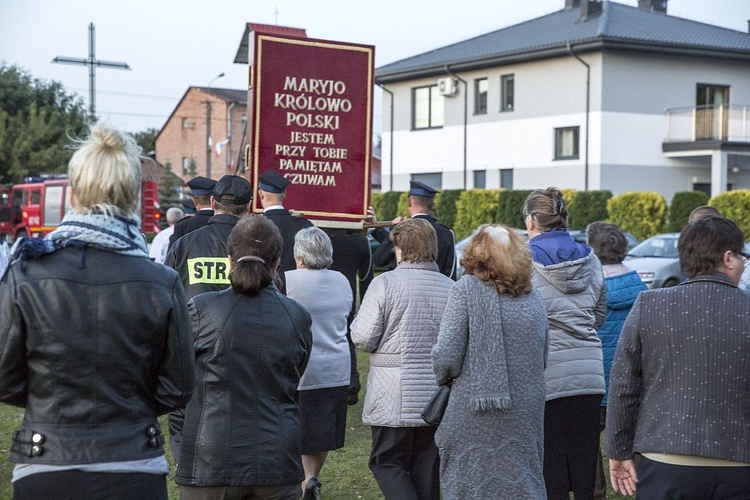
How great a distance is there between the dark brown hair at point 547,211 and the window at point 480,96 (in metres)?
35.0

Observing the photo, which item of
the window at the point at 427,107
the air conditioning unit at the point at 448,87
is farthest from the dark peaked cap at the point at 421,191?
the window at the point at 427,107

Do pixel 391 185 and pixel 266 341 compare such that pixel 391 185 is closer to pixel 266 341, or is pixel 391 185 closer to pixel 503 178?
pixel 503 178

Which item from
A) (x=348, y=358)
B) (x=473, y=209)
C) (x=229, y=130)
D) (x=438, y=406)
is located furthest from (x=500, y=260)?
(x=229, y=130)

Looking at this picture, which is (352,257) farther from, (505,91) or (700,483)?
(505,91)

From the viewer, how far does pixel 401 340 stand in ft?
18.0

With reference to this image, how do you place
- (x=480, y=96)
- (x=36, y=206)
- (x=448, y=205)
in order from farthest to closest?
(x=480, y=96) < (x=36, y=206) < (x=448, y=205)

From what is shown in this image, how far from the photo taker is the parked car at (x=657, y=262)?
20.1m

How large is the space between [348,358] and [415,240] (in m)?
1.19

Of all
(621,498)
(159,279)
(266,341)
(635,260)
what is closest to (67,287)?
(159,279)

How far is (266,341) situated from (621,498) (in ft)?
12.6

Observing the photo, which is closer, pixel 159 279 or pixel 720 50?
pixel 159 279

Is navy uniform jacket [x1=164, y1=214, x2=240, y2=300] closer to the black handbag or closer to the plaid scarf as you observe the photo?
the black handbag

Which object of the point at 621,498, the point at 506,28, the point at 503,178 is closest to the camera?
the point at 621,498

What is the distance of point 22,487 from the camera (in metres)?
3.00
